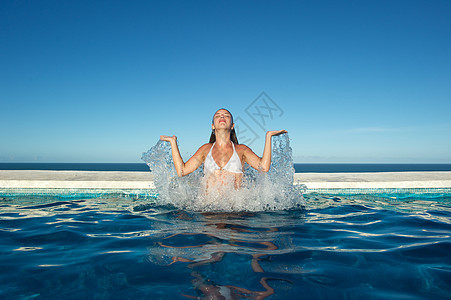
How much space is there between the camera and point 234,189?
4.33 metres

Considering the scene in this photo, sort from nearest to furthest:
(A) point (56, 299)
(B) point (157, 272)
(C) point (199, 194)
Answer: (A) point (56, 299) → (B) point (157, 272) → (C) point (199, 194)

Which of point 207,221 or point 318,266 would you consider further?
point 207,221

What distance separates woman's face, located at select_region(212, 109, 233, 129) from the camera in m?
4.36

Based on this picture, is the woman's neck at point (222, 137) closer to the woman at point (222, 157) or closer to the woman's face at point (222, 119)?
the woman at point (222, 157)

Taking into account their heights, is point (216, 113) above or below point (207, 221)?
above

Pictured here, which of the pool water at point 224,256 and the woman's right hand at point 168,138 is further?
the woman's right hand at point 168,138

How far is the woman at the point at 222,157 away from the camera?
435cm

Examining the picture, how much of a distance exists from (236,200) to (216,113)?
1.33 meters

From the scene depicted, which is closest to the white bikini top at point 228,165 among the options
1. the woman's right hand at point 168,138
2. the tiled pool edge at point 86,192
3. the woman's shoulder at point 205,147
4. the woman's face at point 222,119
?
the woman's shoulder at point 205,147

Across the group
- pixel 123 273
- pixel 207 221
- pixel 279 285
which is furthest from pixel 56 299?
pixel 207 221

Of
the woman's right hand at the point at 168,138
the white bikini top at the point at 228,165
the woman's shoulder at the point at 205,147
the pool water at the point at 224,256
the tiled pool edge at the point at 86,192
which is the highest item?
the woman's right hand at the point at 168,138

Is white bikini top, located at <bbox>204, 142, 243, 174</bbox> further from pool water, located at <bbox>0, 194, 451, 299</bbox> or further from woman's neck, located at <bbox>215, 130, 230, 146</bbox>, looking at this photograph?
pool water, located at <bbox>0, 194, 451, 299</bbox>

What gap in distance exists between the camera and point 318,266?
6.69ft

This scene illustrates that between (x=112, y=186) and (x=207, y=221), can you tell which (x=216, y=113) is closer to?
(x=207, y=221)
